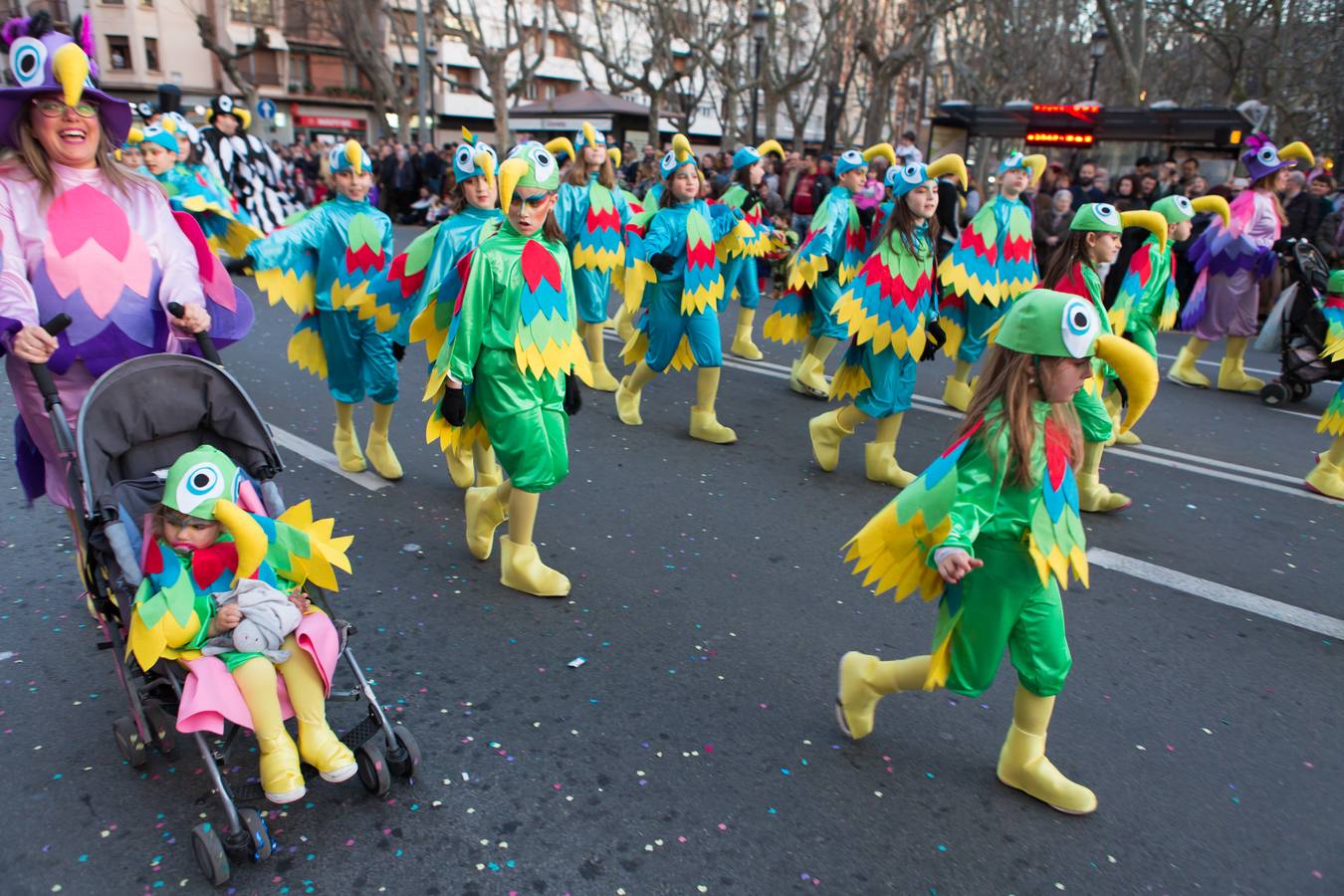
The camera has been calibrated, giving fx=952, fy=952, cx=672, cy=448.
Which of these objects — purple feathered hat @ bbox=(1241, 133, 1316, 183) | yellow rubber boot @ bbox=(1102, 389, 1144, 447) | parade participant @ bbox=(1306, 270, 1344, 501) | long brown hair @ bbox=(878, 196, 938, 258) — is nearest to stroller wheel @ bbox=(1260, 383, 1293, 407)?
purple feathered hat @ bbox=(1241, 133, 1316, 183)

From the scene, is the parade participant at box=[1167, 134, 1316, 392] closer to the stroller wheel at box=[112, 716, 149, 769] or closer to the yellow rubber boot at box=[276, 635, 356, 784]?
the yellow rubber boot at box=[276, 635, 356, 784]

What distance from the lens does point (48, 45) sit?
3.12 meters

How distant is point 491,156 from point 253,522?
293 cm

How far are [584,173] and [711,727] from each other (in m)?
5.33

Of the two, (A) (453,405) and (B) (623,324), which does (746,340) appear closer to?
(B) (623,324)

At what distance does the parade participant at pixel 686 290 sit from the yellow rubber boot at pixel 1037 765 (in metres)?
3.96

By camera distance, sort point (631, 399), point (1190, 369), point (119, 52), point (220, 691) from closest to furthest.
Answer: point (220, 691)
point (631, 399)
point (1190, 369)
point (119, 52)

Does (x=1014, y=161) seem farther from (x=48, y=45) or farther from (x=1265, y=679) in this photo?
(x=48, y=45)

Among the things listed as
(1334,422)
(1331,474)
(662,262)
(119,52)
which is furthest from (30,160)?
(119,52)

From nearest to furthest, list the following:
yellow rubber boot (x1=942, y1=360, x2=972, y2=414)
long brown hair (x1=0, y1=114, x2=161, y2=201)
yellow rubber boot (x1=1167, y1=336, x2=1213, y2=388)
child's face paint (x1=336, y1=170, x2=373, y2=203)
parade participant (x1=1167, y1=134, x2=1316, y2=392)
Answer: long brown hair (x1=0, y1=114, x2=161, y2=201) < child's face paint (x1=336, y1=170, x2=373, y2=203) < yellow rubber boot (x1=942, y1=360, x2=972, y2=414) < parade participant (x1=1167, y1=134, x2=1316, y2=392) < yellow rubber boot (x1=1167, y1=336, x2=1213, y2=388)

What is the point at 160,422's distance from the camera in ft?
10.4

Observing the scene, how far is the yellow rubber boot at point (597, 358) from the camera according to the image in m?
8.28

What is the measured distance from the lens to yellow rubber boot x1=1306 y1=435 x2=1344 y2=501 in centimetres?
625

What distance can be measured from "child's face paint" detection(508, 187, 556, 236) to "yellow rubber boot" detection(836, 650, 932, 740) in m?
2.21
